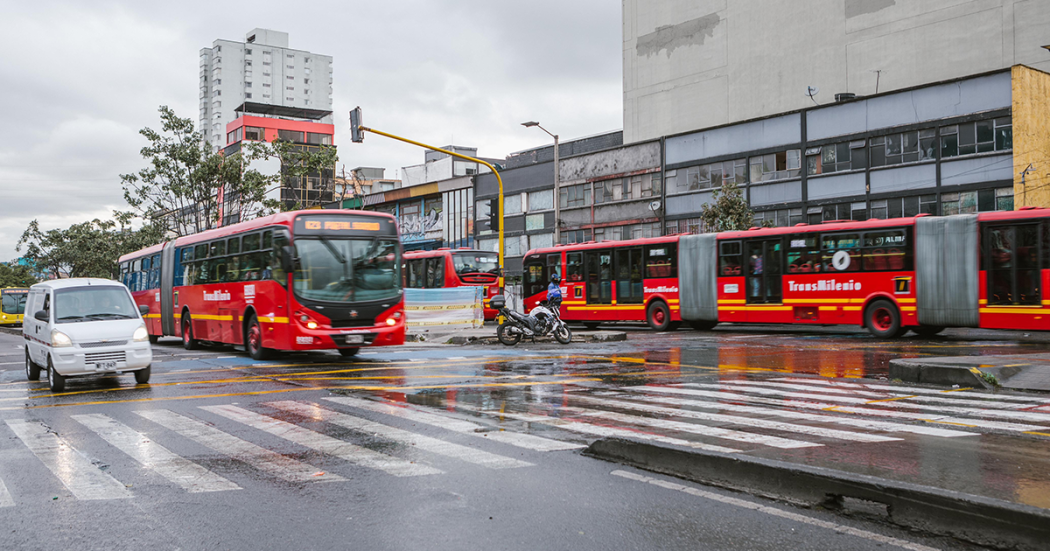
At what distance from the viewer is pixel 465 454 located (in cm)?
732

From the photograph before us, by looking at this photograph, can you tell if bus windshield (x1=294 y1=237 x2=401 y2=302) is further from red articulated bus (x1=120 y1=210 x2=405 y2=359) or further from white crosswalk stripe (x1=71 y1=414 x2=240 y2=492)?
white crosswalk stripe (x1=71 y1=414 x2=240 y2=492)

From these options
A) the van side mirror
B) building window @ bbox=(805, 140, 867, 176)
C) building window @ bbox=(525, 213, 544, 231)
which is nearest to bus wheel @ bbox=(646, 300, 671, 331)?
building window @ bbox=(805, 140, 867, 176)

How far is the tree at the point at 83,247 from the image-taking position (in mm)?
60312

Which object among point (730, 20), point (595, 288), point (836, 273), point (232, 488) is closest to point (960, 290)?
point (836, 273)

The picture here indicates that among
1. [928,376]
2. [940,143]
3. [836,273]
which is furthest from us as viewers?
[940,143]

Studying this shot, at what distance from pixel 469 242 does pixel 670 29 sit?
808 inches

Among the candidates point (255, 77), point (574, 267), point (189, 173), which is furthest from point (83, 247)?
point (255, 77)

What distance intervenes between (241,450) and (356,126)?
58.7 feet

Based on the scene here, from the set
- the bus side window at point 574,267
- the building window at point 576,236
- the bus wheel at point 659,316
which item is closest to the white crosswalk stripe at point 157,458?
the bus wheel at point 659,316

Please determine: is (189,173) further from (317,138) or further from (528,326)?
(317,138)

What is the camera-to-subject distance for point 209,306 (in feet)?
69.7

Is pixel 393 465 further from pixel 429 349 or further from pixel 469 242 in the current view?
pixel 469 242

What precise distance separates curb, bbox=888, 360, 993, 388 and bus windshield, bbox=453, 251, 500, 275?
25.2 m

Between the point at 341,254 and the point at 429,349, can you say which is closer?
the point at 341,254
